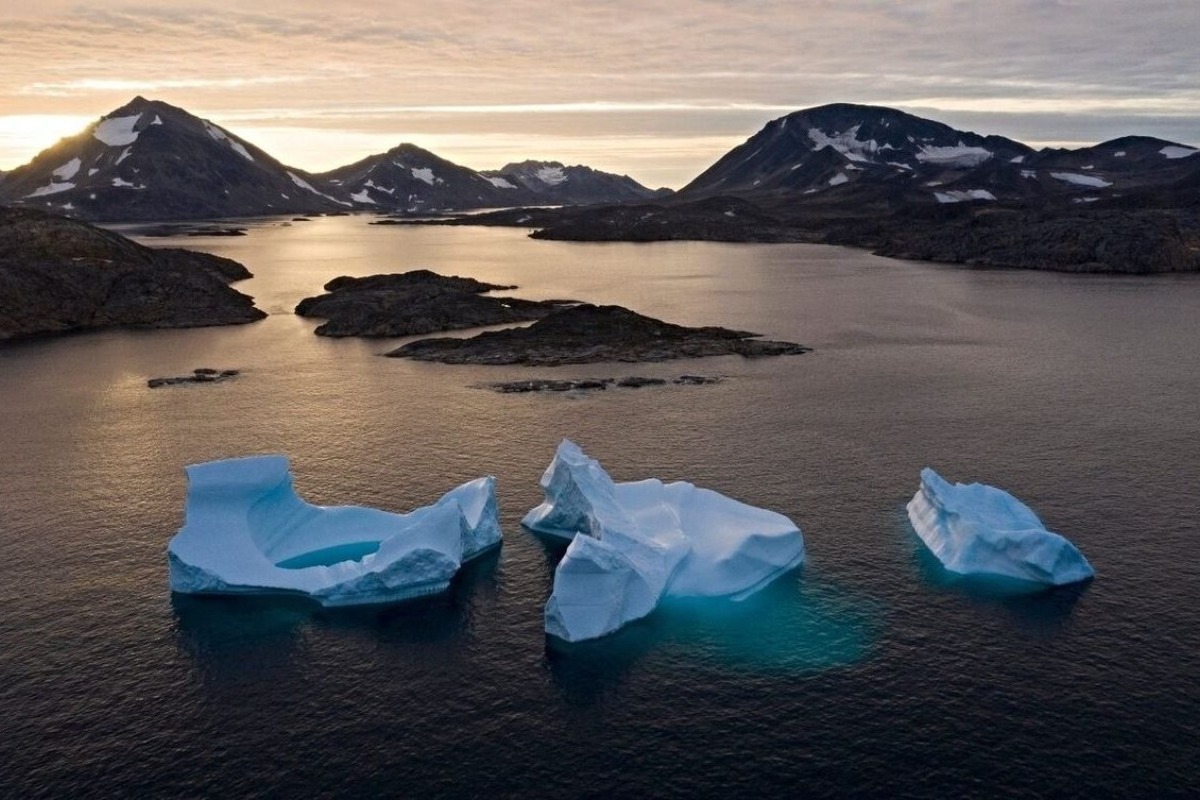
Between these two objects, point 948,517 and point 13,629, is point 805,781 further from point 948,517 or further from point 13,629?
point 13,629

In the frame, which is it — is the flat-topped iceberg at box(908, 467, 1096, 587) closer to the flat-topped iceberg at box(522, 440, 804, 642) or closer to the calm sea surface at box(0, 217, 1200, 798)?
the calm sea surface at box(0, 217, 1200, 798)

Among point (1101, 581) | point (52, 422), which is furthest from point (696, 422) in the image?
point (52, 422)

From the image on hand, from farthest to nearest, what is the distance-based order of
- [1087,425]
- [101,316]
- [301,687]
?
[101,316]
[1087,425]
[301,687]

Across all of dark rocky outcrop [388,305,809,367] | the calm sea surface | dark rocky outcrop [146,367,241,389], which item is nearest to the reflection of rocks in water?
the calm sea surface

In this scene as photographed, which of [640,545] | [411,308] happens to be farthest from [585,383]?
[411,308]

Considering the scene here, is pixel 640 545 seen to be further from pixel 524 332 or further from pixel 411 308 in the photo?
pixel 411 308
